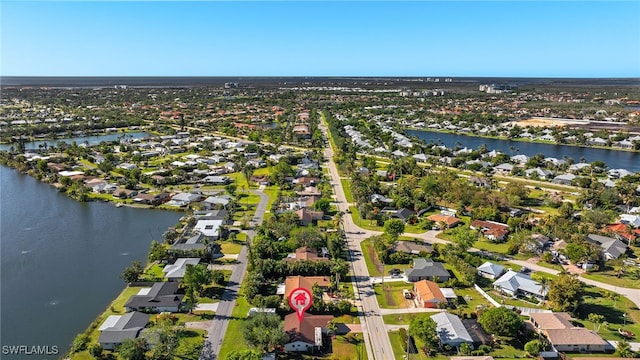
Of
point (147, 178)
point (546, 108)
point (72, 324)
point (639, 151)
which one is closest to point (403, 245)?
point (72, 324)

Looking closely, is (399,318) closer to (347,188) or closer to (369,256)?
(369,256)

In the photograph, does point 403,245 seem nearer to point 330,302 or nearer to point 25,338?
point 330,302

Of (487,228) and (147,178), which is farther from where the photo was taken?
(147,178)

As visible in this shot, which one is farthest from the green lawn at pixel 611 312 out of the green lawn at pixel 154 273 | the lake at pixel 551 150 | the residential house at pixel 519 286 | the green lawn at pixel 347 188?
the lake at pixel 551 150

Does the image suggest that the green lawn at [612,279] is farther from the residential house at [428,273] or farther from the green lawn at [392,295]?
the green lawn at [392,295]

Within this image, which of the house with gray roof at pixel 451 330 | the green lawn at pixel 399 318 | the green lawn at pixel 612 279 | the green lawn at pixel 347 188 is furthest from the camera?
the green lawn at pixel 347 188

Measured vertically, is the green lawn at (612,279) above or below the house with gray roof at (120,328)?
below
